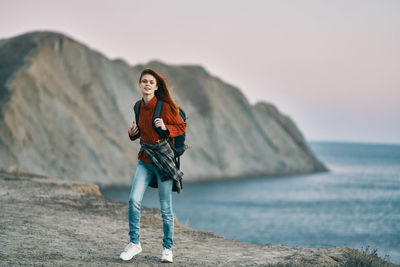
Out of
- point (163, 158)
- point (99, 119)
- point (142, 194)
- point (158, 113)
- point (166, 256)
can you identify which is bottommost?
point (166, 256)

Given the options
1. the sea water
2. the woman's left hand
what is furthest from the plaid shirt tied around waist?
the sea water

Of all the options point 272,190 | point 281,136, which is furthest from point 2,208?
point 281,136

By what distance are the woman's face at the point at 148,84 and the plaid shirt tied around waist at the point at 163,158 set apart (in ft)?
1.96

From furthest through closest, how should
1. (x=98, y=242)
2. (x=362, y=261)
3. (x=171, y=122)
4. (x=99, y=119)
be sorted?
(x=99, y=119) < (x=98, y=242) < (x=362, y=261) < (x=171, y=122)

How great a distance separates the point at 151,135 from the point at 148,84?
0.58 metres

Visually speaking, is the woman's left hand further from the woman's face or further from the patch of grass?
the patch of grass

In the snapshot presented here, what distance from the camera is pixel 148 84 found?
560 cm

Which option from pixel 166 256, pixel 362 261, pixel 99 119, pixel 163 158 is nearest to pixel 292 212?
pixel 99 119

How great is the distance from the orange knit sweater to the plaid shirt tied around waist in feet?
0.26

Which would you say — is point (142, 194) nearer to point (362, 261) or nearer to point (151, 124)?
point (151, 124)

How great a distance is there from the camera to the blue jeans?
557cm

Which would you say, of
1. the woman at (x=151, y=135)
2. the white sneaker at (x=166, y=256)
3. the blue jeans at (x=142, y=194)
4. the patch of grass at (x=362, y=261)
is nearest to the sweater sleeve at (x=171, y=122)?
the woman at (x=151, y=135)

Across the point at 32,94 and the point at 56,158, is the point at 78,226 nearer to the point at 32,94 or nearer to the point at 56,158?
the point at 56,158

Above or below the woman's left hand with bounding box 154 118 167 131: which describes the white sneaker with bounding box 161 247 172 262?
below
